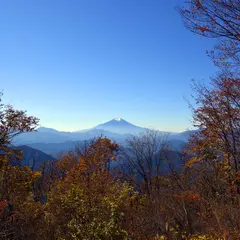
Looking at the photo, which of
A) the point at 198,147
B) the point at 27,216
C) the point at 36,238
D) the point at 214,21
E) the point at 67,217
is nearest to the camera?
the point at 214,21

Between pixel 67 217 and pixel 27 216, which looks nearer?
pixel 27 216

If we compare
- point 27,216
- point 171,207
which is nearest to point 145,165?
point 171,207

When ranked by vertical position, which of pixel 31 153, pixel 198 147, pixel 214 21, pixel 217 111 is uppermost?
pixel 214 21

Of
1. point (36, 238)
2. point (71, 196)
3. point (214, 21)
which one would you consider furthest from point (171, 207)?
point (214, 21)

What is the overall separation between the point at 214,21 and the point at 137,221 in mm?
8066

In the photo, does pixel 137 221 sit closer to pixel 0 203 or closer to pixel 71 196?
pixel 71 196

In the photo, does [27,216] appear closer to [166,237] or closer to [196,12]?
[166,237]

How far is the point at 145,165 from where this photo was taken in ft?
88.5

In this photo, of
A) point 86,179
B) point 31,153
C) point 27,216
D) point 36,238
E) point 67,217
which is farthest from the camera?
point 31,153

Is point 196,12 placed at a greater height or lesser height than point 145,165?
greater

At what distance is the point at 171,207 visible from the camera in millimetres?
13617

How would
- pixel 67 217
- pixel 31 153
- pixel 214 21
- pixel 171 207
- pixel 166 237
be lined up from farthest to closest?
1. pixel 31 153
2. pixel 171 207
3. pixel 67 217
4. pixel 166 237
5. pixel 214 21

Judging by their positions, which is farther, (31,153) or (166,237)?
(31,153)

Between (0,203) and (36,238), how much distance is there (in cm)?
213
